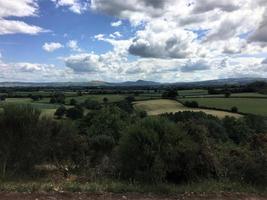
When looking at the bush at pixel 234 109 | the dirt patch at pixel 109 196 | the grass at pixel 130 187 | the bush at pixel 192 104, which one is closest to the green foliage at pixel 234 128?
the bush at pixel 234 109

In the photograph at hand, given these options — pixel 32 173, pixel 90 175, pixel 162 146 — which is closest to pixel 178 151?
pixel 162 146

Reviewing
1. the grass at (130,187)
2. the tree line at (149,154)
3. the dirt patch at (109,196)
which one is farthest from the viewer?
the tree line at (149,154)

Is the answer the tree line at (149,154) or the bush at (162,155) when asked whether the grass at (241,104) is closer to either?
the tree line at (149,154)

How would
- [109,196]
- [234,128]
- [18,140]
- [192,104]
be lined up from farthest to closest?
[192,104]
[234,128]
[18,140]
[109,196]

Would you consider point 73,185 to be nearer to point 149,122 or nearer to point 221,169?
point 149,122

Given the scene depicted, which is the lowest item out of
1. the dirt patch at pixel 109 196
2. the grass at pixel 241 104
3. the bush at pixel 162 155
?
the grass at pixel 241 104

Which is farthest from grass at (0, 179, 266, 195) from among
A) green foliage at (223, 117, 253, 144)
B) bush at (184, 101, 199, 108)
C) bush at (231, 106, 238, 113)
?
bush at (184, 101, 199, 108)

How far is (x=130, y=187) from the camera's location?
7.15 m

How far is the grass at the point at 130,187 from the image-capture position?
22.8 ft

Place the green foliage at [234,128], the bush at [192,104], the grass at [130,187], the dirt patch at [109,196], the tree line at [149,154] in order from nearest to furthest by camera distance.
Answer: the dirt patch at [109,196] → the grass at [130,187] → the tree line at [149,154] → the green foliage at [234,128] → the bush at [192,104]

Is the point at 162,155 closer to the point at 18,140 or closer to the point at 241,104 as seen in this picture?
the point at 18,140

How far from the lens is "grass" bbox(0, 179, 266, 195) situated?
694cm

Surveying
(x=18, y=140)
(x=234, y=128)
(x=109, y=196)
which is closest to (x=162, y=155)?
(x=109, y=196)

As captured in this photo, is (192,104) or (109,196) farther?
(192,104)
